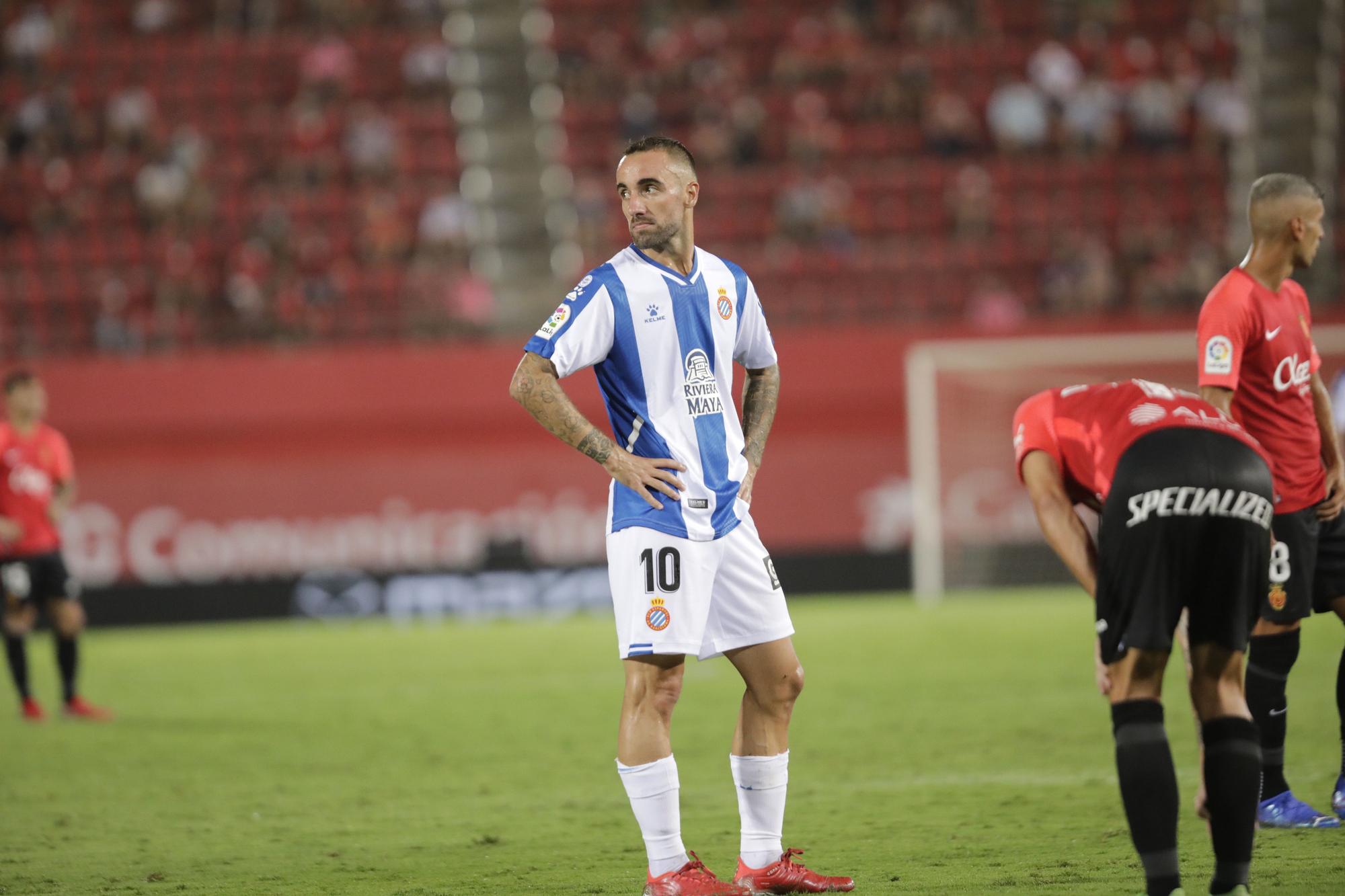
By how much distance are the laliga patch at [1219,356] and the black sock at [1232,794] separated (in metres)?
1.56

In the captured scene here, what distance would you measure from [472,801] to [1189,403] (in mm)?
3904

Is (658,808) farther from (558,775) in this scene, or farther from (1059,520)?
(558,775)

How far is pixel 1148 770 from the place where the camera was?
404 centimetres

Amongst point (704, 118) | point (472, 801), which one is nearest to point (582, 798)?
point (472, 801)

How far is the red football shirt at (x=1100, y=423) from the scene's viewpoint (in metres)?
4.18

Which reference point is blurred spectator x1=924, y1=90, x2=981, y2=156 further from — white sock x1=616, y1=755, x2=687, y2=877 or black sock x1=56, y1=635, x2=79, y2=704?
white sock x1=616, y1=755, x2=687, y2=877

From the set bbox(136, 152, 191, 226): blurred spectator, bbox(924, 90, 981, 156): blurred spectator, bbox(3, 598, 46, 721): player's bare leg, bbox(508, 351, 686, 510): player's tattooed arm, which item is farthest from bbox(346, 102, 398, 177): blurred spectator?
bbox(508, 351, 686, 510): player's tattooed arm

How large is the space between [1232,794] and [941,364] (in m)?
13.5

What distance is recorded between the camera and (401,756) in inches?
330

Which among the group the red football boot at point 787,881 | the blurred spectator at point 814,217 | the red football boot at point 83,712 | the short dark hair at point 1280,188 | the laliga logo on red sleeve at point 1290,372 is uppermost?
the blurred spectator at point 814,217

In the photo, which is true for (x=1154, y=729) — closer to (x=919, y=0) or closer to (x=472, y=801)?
(x=472, y=801)

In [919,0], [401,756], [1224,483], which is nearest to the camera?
[1224,483]

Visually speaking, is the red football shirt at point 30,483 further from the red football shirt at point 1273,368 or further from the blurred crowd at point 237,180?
the red football shirt at point 1273,368

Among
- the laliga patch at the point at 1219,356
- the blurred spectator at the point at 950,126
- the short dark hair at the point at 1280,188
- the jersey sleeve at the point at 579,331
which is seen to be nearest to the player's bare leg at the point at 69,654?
the jersey sleeve at the point at 579,331
